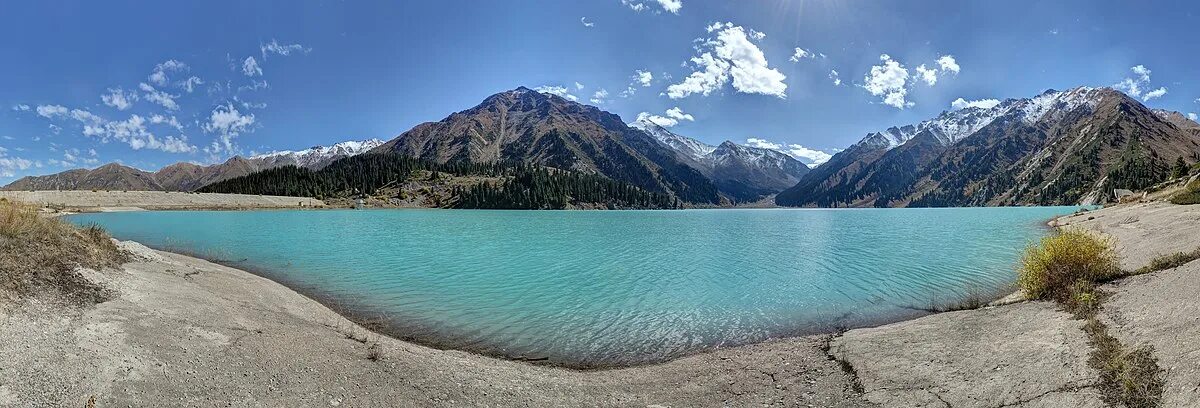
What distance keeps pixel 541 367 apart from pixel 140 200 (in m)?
193

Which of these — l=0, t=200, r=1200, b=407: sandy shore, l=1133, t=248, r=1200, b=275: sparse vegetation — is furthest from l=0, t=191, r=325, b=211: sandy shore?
l=1133, t=248, r=1200, b=275: sparse vegetation

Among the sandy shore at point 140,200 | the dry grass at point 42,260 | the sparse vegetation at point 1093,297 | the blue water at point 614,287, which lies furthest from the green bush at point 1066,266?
the sandy shore at point 140,200

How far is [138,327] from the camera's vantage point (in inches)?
466

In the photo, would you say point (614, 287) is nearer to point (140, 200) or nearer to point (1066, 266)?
point (1066, 266)

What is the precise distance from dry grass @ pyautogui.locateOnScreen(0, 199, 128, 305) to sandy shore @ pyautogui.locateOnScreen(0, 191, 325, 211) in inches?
5149

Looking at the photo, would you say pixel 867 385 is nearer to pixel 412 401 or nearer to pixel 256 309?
pixel 412 401

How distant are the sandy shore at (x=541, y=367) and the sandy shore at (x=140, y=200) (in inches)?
5479

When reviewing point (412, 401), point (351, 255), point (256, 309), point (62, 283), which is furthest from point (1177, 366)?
point (351, 255)

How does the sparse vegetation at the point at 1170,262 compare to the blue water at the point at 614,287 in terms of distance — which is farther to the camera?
the blue water at the point at 614,287

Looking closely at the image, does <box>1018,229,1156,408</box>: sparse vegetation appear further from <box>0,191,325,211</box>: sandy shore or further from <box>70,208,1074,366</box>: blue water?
<box>0,191,325,211</box>: sandy shore

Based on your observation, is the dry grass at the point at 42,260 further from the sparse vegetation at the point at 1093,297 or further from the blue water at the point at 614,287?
the sparse vegetation at the point at 1093,297

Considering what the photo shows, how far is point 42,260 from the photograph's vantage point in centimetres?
1338

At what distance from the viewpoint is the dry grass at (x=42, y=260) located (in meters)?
11.8

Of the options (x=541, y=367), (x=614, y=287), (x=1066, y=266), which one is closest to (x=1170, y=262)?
(x=1066, y=266)
